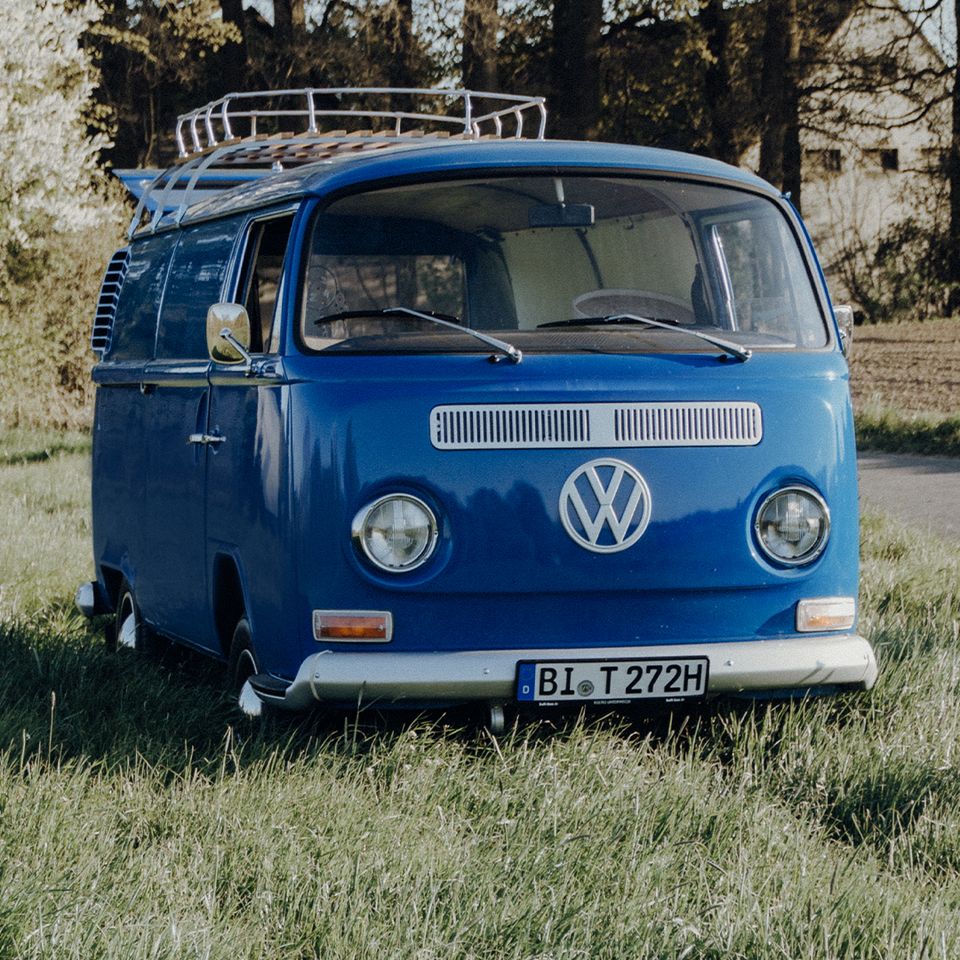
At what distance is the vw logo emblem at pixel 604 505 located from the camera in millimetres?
4863

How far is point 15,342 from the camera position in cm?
2327

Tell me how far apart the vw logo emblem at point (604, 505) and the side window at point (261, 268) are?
57.3 inches

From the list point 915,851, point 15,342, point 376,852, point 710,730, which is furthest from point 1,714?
point 15,342

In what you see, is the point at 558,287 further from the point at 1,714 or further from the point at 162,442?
the point at 1,714

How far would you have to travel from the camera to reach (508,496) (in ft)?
15.9

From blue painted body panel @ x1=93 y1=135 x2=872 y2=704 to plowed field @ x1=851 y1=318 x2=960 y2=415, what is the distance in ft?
43.2

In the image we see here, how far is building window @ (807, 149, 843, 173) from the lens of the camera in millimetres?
36906

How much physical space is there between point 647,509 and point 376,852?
1.50m

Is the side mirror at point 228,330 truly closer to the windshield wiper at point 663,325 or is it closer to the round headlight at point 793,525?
the windshield wiper at point 663,325

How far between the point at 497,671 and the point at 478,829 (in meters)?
0.68

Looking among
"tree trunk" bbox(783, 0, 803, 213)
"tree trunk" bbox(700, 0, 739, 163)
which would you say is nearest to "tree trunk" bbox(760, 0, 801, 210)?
"tree trunk" bbox(783, 0, 803, 213)

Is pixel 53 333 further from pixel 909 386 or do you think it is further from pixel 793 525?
pixel 793 525

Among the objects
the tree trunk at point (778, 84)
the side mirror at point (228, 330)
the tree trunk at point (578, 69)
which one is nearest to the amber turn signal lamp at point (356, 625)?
the side mirror at point (228, 330)

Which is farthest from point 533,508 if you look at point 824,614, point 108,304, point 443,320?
point 108,304
